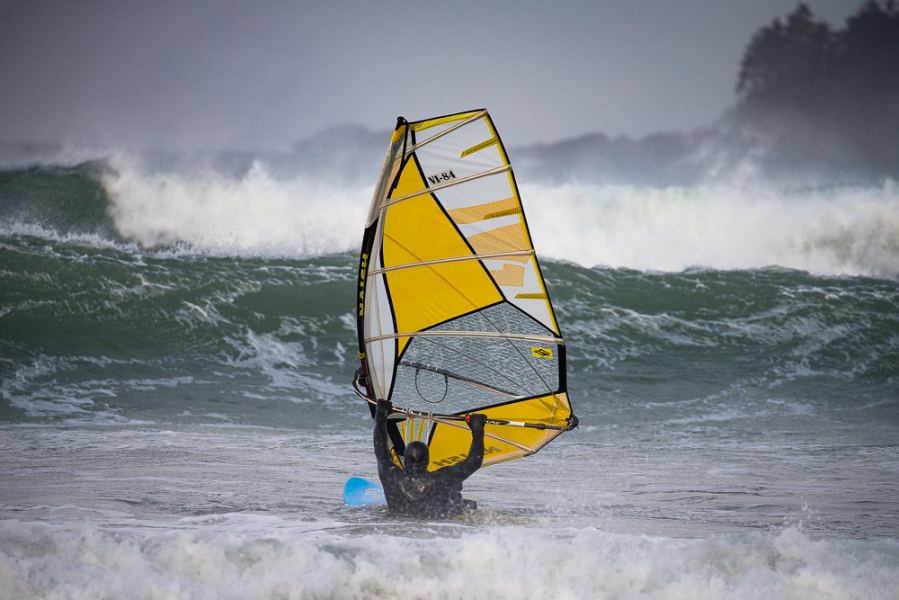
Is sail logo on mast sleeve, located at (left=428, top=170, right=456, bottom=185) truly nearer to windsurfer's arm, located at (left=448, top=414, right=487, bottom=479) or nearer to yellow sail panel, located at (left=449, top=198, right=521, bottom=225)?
yellow sail panel, located at (left=449, top=198, right=521, bottom=225)

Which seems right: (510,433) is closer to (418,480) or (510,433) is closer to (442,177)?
(418,480)

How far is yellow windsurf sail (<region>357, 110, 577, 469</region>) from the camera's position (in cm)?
598

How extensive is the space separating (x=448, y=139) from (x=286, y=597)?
3.05m

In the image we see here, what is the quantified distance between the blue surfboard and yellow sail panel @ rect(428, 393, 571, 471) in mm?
470

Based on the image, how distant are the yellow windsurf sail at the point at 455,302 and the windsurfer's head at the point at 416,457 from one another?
348 millimetres

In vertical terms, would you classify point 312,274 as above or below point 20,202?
below

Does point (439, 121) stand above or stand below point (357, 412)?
above

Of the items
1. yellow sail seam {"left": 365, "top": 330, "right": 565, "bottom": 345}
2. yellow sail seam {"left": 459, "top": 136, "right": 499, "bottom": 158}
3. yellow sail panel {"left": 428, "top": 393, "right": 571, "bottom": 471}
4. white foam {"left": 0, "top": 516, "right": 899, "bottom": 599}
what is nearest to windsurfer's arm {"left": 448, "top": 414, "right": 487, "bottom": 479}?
white foam {"left": 0, "top": 516, "right": 899, "bottom": 599}

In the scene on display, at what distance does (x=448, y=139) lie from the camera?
5.98 metres

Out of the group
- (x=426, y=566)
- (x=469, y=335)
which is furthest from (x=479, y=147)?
(x=426, y=566)

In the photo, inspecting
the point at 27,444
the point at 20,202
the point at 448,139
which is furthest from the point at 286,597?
the point at 20,202

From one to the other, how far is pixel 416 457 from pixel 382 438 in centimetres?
23

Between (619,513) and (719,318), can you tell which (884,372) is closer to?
(719,318)

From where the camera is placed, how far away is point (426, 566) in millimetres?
4469
